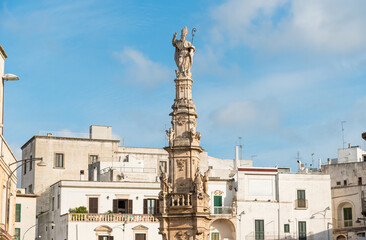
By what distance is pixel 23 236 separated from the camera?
55.1 metres

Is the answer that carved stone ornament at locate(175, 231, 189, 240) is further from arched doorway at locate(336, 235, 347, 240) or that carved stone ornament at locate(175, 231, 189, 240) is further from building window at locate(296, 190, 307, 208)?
arched doorway at locate(336, 235, 347, 240)

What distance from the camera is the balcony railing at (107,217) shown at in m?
57.2

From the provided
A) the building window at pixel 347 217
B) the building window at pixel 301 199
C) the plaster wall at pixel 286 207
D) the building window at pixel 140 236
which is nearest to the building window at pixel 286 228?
the plaster wall at pixel 286 207

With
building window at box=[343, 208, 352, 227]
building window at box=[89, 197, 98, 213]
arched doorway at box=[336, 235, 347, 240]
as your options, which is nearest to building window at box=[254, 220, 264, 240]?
building window at box=[343, 208, 352, 227]

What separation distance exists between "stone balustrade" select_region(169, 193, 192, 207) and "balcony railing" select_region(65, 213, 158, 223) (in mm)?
23237

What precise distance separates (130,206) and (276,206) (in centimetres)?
1285

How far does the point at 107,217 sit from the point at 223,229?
1083 centimetres

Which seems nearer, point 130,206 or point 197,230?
point 197,230

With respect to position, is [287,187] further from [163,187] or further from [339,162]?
[163,187]

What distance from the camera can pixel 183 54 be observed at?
3750 centimetres

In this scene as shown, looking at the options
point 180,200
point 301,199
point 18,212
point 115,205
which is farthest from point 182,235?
point 301,199

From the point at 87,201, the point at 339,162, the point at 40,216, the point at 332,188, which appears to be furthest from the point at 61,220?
the point at 339,162

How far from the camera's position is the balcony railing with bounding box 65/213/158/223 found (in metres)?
57.2

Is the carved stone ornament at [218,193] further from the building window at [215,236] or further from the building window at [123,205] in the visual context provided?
the building window at [123,205]
